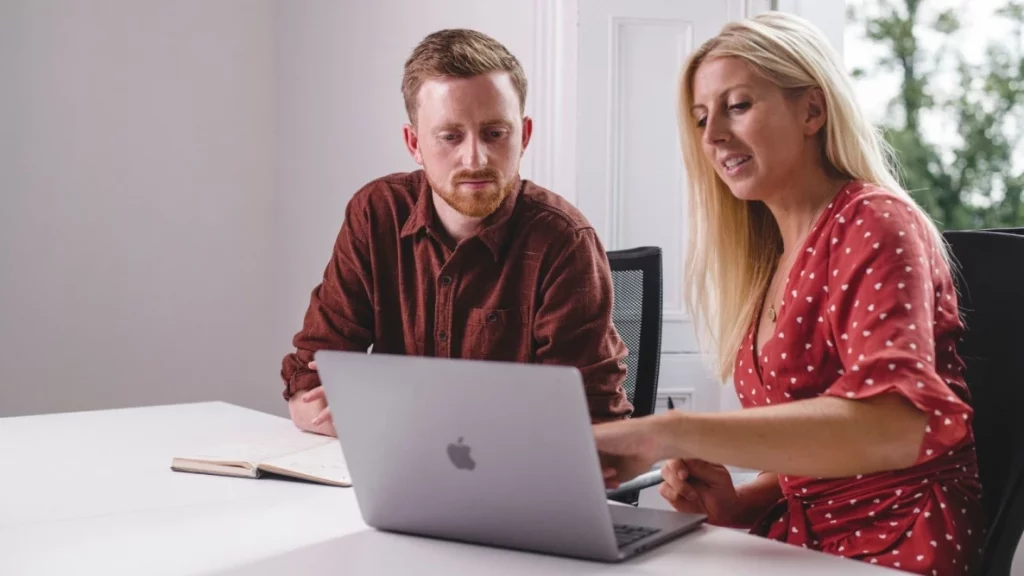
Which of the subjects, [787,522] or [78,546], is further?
[787,522]

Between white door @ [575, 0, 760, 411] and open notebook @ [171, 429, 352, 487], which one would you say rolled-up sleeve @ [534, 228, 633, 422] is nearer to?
open notebook @ [171, 429, 352, 487]

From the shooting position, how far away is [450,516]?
0.95 metres

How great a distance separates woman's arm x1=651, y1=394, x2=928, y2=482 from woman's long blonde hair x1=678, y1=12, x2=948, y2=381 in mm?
276

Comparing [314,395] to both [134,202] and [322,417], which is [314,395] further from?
[134,202]

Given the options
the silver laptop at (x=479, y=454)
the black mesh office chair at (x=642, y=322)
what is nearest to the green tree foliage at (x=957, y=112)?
the black mesh office chair at (x=642, y=322)

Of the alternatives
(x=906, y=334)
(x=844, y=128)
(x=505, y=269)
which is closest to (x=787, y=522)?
(x=906, y=334)

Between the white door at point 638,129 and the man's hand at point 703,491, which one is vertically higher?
the white door at point 638,129

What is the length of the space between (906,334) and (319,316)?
1037 millimetres

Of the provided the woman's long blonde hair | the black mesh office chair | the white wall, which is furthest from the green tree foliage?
the woman's long blonde hair

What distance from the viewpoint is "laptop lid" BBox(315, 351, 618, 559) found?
2.74 ft

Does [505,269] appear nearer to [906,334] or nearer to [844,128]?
[844,128]

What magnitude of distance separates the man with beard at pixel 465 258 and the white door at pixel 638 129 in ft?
3.54

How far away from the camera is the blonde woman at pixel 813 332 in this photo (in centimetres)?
97

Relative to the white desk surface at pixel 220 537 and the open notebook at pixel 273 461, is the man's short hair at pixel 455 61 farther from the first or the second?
the white desk surface at pixel 220 537
